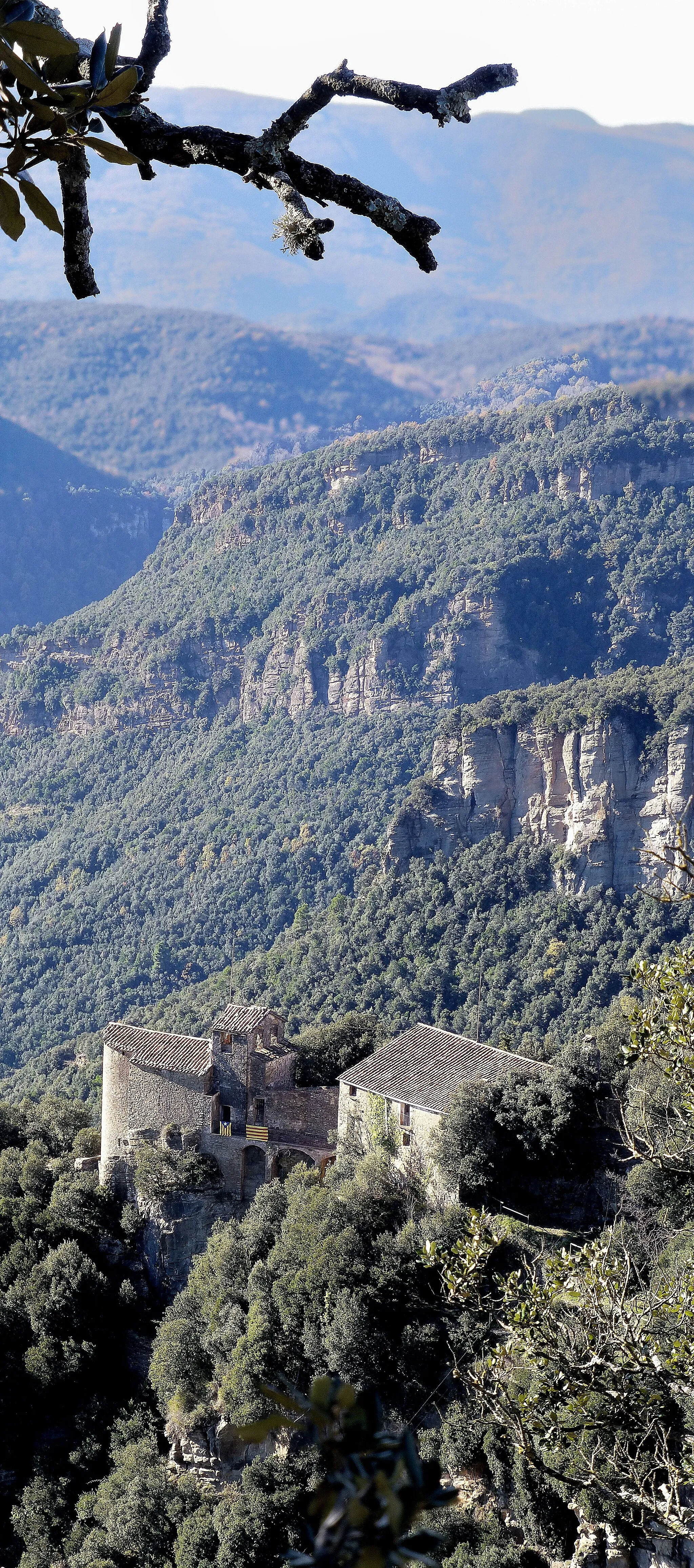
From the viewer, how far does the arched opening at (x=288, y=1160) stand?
95.8 ft

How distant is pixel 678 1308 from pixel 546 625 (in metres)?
110

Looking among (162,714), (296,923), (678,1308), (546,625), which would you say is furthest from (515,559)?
(678,1308)

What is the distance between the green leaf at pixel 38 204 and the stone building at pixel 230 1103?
86.5ft

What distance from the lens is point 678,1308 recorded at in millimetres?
8016

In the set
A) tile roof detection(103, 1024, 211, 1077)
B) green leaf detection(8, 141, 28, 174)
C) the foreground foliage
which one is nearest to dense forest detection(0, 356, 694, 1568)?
the foreground foliage

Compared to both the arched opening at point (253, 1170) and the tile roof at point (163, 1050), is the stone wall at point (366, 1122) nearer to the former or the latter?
the arched opening at point (253, 1170)

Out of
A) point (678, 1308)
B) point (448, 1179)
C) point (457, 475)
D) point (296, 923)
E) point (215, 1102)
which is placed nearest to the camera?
point (678, 1308)

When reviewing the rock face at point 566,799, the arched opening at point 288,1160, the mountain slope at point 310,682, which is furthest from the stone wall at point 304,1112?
the mountain slope at point 310,682

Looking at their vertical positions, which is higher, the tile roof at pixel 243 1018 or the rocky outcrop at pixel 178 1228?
the tile roof at pixel 243 1018

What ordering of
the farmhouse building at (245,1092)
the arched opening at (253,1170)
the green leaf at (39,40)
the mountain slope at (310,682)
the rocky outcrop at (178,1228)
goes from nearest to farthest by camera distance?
the green leaf at (39,40)
the farmhouse building at (245,1092)
the arched opening at (253,1170)
the rocky outcrop at (178,1228)
the mountain slope at (310,682)

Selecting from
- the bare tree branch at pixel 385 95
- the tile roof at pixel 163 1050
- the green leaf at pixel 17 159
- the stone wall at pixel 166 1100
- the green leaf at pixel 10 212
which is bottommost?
the stone wall at pixel 166 1100

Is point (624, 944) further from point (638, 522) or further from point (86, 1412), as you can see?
point (638, 522)

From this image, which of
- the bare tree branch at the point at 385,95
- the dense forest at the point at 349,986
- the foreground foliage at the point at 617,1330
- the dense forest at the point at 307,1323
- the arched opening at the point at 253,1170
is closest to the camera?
the bare tree branch at the point at 385,95

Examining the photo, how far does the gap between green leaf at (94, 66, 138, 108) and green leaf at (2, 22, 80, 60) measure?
0.15m
